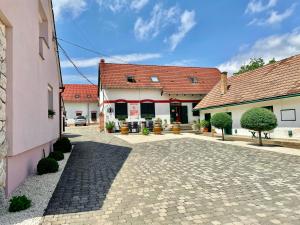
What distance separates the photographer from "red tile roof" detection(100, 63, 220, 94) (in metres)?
27.0

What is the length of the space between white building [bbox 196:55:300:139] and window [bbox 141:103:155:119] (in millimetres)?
6344

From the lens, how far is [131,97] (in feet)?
88.1

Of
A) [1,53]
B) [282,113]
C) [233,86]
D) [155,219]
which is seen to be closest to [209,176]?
[155,219]

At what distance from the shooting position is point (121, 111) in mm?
26328

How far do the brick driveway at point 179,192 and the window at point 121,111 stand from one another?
53.8ft

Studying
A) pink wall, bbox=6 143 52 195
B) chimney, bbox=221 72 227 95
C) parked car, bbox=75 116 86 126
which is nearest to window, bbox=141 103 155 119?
chimney, bbox=221 72 227 95

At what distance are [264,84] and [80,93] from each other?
32.9 m

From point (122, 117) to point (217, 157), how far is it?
1678cm

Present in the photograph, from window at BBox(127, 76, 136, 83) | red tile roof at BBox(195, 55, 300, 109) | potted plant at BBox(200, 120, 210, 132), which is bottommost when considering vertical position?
Answer: potted plant at BBox(200, 120, 210, 132)

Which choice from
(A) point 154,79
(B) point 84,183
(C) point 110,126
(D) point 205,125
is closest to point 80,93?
(A) point 154,79

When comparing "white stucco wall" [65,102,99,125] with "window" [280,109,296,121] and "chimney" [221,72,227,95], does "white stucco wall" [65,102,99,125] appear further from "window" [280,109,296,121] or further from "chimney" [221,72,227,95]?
"window" [280,109,296,121]

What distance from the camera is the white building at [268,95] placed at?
14170 millimetres

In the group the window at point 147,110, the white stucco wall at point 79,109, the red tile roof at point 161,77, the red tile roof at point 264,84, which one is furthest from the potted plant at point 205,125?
the white stucco wall at point 79,109

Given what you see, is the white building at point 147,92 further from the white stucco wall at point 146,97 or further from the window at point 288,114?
the window at point 288,114
